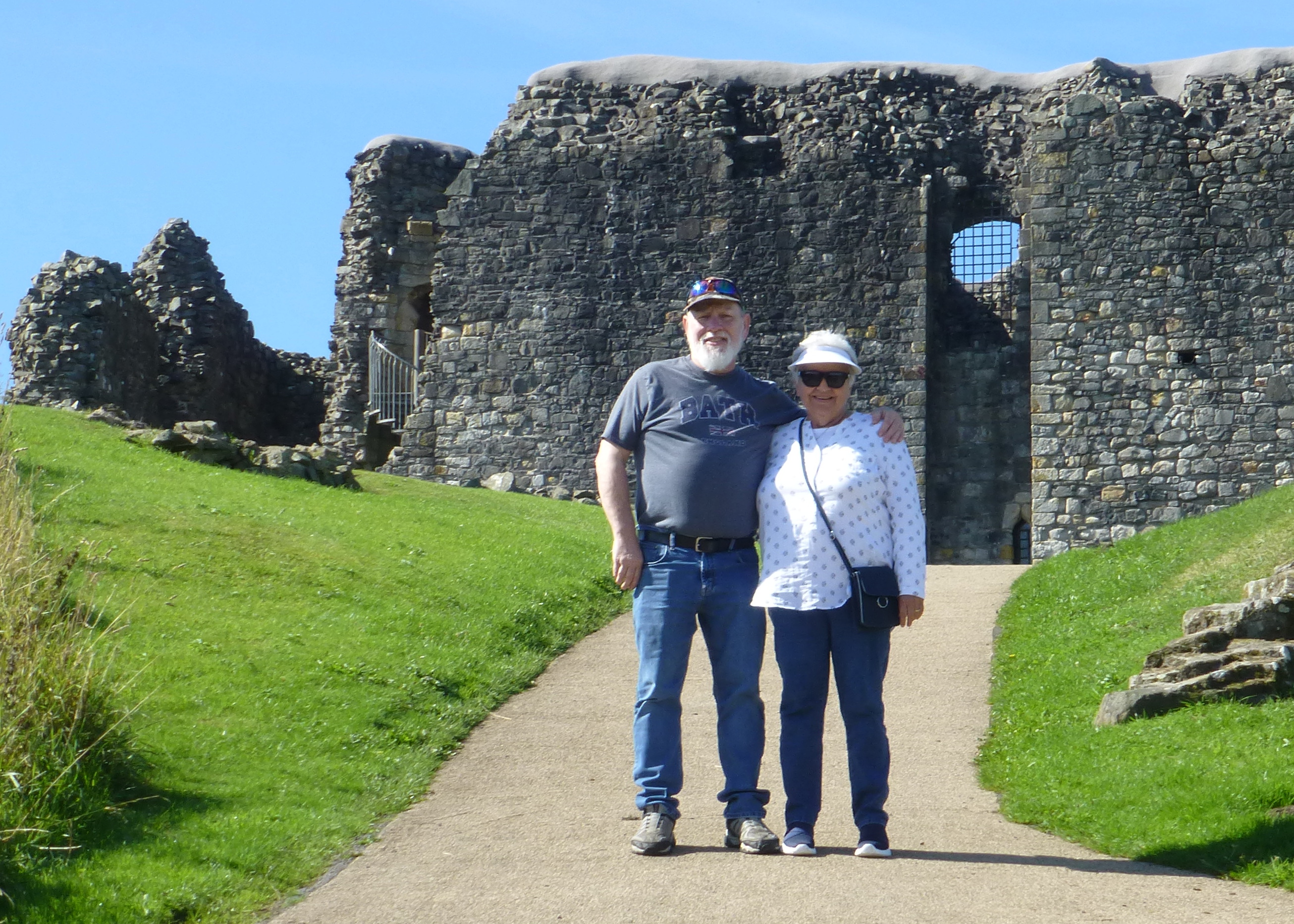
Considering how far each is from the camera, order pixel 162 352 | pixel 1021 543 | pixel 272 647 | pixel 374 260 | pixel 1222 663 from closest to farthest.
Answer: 1. pixel 1222 663
2. pixel 272 647
3. pixel 1021 543
4. pixel 374 260
5. pixel 162 352

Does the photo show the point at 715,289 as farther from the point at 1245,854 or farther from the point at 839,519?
the point at 1245,854

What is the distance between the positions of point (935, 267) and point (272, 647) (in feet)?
44.6

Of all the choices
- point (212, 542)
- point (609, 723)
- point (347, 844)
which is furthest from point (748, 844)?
point (212, 542)

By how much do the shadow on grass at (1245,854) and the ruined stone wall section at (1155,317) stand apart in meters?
12.7

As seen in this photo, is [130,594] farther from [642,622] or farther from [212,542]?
[642,622]

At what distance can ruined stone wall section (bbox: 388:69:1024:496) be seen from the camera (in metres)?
19.4

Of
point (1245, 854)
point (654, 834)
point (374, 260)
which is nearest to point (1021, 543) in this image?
point (374, 260)

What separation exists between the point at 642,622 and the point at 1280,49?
1766 cm

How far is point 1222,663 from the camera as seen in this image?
7449mm

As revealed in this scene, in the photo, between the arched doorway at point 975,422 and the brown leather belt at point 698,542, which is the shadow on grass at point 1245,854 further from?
the arched doorway at point 975,422

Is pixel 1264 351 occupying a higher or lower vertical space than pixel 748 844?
higher

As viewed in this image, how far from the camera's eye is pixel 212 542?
10.4 m

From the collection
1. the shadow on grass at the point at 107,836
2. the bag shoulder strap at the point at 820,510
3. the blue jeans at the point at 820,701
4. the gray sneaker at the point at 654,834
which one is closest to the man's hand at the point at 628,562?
the blue jeans at the point at 820,701

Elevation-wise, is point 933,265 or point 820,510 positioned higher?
point 933,265
